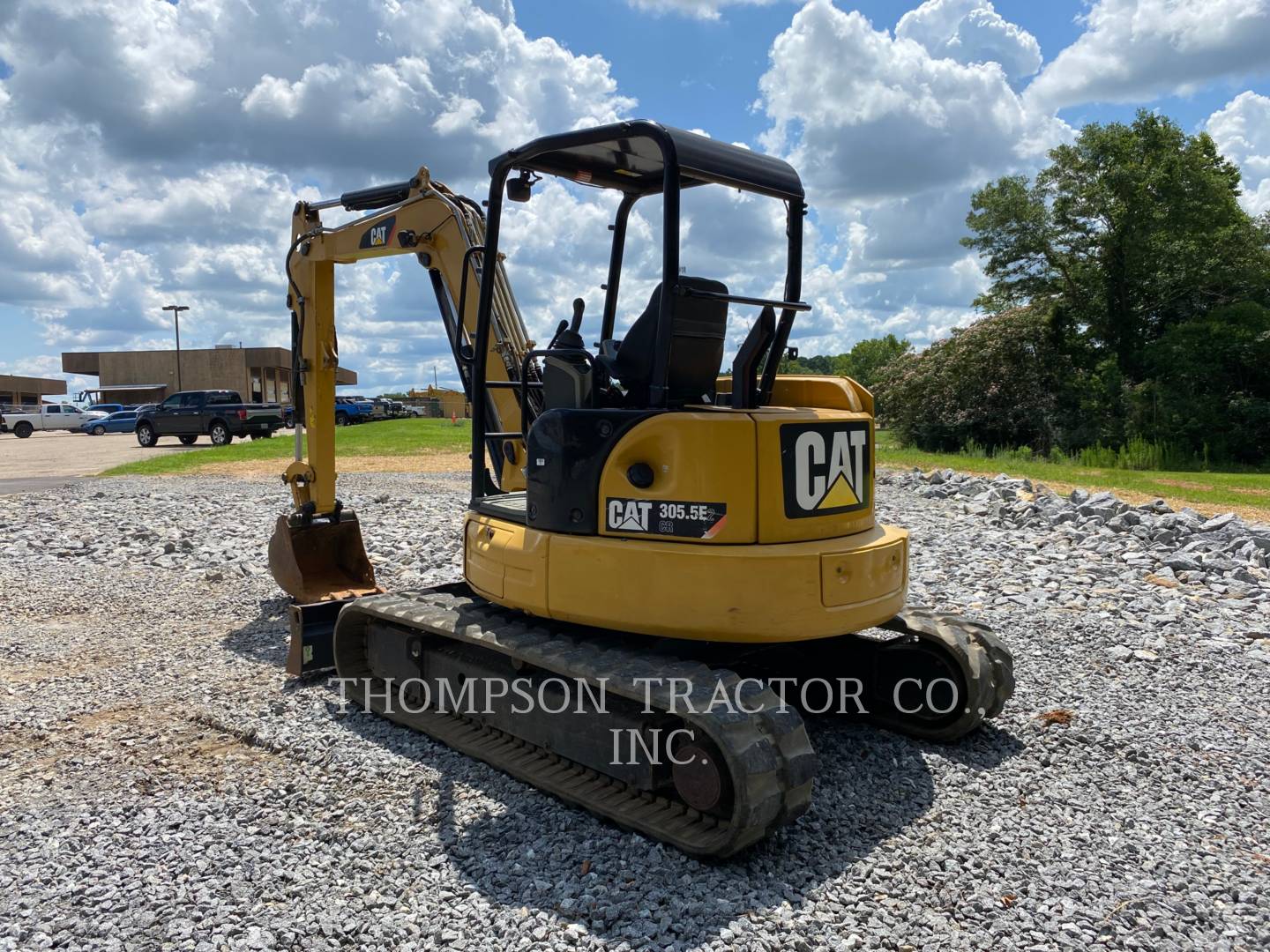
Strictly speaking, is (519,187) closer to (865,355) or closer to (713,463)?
(713,463)

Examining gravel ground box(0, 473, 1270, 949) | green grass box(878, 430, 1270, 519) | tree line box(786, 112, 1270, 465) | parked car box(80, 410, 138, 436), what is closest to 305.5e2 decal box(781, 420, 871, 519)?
gravel ground box(0, 473, 1270, 949)

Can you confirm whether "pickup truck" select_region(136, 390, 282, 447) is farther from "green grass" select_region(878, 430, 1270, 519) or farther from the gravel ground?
the gravel ground

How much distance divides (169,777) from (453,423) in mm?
41940

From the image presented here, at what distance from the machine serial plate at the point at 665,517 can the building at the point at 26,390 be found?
82.4 meters

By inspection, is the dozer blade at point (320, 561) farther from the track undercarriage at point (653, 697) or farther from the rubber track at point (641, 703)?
the rubber track at point (641, 703)

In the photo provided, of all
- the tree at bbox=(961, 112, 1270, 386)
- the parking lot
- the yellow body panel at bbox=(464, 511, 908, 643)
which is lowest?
the parking lot

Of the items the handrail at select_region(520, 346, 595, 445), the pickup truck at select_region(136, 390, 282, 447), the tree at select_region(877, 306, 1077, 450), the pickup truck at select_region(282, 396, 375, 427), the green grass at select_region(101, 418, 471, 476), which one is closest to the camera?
the handrail at select_region(520, 346, 595, 445)

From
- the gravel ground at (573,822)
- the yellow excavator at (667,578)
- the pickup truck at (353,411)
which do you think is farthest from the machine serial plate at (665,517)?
the pickup truck at (353,411)

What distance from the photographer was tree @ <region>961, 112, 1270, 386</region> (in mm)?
29109

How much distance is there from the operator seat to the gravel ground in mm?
2134

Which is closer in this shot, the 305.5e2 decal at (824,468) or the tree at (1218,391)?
the 305.5e2 decal at (824,468)

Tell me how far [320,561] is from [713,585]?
452 centimetres

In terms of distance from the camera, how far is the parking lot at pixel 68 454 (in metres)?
23.0

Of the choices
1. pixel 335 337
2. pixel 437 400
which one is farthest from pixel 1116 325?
pixel 437 400
